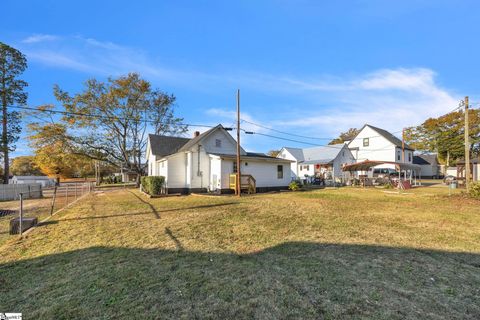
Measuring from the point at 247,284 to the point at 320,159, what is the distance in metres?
31.5

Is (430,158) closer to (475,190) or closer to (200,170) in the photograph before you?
(475,190)

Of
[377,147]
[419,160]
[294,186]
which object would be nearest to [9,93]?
[294,186]

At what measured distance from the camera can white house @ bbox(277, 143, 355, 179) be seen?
104 ft

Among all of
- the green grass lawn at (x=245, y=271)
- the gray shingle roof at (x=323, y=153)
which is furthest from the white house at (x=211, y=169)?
the gray shingle roof at (x=323, y=153)

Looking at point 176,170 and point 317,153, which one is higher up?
point 317,153

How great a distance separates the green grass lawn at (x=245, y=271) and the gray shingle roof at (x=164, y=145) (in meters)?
15.8

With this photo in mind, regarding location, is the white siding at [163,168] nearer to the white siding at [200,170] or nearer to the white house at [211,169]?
the white house at [211,169]

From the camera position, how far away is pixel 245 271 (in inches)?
152

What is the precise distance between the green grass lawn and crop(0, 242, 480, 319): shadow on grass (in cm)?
2

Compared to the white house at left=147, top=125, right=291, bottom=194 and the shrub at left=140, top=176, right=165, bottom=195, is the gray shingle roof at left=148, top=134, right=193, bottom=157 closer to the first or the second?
the white house at left=147, top=125, right=291, bottom=194

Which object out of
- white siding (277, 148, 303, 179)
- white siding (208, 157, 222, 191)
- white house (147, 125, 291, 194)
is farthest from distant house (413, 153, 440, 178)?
white siding (208, 157, 222, 191)

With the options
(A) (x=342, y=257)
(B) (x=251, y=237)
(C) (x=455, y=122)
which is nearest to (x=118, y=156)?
(B) (x=251, y=237)

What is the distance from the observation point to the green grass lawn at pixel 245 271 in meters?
2.80

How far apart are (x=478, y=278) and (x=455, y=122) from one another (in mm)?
45998
